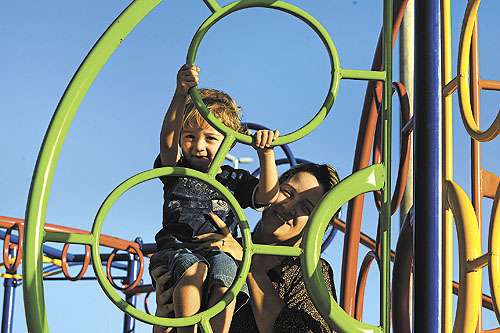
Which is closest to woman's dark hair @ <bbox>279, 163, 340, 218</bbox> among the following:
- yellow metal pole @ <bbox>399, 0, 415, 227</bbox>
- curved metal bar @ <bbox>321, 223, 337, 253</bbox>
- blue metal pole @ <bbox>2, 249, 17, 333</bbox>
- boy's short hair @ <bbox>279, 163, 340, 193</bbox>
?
boy's short hair @ <bbox>279, 163, 340, 193</bbox>

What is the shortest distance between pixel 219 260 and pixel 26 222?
1.73ft

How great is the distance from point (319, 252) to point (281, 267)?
0.42m

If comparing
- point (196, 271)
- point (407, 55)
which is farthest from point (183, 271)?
point (407, 55)

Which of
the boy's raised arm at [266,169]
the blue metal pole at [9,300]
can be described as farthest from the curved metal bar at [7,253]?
the boy's raised arm at [266,169]

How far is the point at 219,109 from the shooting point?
2162 mm

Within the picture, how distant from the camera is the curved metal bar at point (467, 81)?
1798 millimetres

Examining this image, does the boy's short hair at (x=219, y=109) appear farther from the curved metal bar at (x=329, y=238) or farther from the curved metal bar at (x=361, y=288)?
the curved metal bar at (x=329, y=238)

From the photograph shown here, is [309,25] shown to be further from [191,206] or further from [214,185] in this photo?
[191,206]

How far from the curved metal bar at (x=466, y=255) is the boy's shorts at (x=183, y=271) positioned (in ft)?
1.49

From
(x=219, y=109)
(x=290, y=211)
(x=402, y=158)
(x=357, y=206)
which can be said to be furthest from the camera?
(x=357, y=206)

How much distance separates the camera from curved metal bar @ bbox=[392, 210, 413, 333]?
1910 millimetres

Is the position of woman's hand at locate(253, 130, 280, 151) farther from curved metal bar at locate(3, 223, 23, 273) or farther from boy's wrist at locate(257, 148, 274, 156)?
curved metal bar at locate(3, 223, 23, 273)

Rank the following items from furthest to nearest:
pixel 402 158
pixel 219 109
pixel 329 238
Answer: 1. pixel 329 238
2. pixel 402 158
3. pixel 219 109

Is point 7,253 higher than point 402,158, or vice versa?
point 7,253
